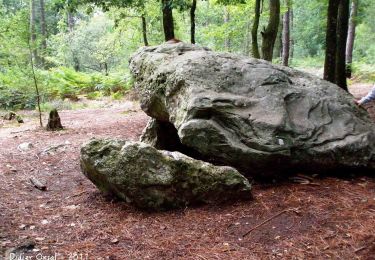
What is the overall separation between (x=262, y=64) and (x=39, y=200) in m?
3.68

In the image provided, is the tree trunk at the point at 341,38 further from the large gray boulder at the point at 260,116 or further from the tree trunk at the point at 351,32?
the tree trunk at the point at 351,32

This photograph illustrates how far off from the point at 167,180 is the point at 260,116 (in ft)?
4.84

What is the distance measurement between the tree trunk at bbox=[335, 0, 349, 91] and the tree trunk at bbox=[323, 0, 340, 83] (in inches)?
24.7

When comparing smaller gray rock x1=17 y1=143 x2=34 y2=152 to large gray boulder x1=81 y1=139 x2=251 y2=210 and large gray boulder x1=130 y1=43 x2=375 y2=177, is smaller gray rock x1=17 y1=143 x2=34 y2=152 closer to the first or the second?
large gray boulder x1=130 y1=43 x2=375 y2=177

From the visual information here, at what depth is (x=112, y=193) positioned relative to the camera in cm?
455

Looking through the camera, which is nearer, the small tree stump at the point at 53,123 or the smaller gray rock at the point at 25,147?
the smaller gray rock at the point at 25,147

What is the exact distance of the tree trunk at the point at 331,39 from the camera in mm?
7211

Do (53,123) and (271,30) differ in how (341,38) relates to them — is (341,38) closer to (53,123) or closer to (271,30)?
(271,30)

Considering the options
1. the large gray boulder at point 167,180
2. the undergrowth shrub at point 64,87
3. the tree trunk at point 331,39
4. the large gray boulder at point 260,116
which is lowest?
the undergrowth shrub at point 64,87

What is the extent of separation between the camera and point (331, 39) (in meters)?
7.35

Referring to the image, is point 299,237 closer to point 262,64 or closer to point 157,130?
point 262,64

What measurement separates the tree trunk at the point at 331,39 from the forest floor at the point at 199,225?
3.69m

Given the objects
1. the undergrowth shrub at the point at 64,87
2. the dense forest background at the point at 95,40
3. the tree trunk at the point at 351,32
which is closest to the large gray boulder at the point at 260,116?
the dense forest background at the point at 95,40

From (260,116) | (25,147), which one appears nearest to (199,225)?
(260,116)
